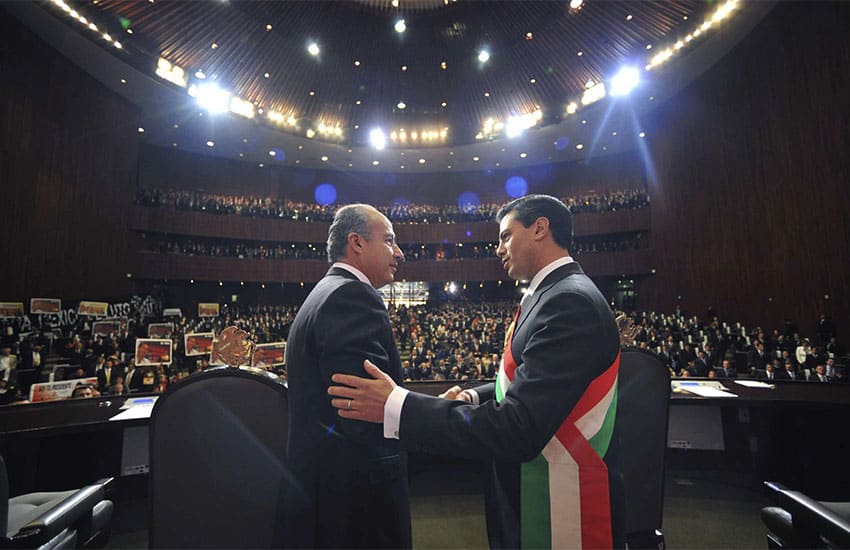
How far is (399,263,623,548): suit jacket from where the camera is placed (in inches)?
45.4

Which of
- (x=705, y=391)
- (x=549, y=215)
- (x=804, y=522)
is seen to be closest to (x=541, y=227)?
(x=549, y=215)

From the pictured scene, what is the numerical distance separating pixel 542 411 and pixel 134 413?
2631 millimetres

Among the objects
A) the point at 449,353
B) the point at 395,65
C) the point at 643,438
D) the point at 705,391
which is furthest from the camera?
the point at 395,65

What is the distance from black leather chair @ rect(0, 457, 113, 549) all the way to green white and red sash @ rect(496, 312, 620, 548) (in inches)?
67.6

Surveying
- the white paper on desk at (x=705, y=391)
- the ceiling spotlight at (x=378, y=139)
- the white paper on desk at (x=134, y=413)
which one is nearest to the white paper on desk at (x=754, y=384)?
the white paper on desk at (x=705, y=391)

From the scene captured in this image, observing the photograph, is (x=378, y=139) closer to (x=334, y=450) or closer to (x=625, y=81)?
(x=625, y=81)

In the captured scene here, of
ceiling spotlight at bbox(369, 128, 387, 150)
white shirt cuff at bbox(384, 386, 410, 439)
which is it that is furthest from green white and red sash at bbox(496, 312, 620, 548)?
ceiling spotlight at bbox(369, 128, 387, 150)

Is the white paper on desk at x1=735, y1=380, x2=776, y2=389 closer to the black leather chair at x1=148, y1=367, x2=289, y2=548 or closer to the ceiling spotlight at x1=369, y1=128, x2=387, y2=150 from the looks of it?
the black leather chair at x1=148, y1=367, x2=289, y2=548

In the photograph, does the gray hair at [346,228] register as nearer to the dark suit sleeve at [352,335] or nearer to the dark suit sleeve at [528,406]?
the dark suit sleeve at [352,335]

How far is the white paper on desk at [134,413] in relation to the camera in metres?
2.45

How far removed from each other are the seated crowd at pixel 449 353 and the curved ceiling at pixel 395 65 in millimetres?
8102

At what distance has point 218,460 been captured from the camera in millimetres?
1359

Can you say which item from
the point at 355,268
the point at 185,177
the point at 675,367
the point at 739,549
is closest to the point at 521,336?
the point at 355,268

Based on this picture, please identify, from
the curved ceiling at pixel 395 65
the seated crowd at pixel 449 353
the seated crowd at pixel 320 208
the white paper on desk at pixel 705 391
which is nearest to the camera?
the white paper on desk at pixel 705 391
